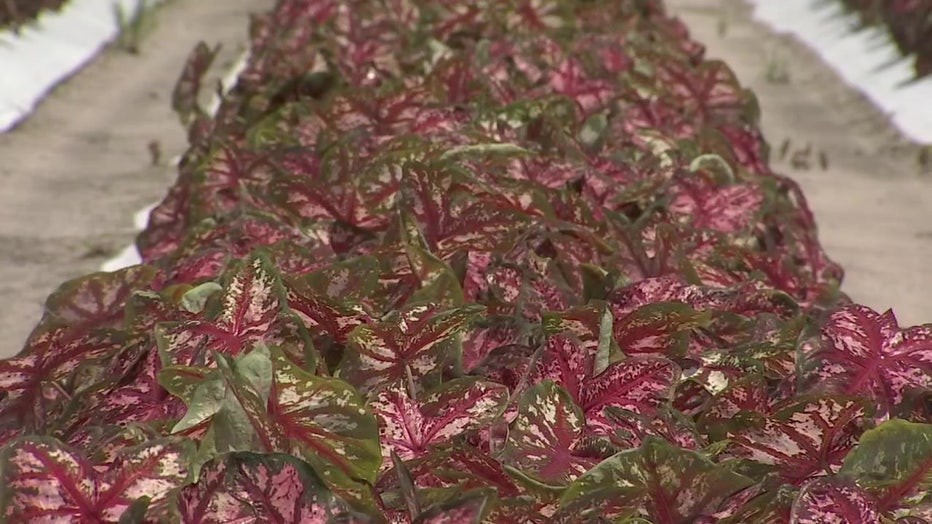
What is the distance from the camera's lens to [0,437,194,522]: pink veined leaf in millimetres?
1385

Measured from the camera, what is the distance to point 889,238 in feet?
20.2

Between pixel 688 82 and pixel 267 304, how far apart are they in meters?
2.68

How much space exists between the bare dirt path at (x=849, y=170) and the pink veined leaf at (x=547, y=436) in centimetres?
368

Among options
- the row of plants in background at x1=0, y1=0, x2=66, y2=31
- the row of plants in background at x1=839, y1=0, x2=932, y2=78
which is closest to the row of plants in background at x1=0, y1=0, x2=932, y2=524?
the row of plants in background at x1=839, y1=0, x2=932, y2=78

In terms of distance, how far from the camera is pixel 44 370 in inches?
73.5

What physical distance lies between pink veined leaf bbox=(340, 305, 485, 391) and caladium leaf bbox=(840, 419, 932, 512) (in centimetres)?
56

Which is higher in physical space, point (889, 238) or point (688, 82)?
point (688, 82)

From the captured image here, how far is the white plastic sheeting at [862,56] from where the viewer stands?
28.7ft

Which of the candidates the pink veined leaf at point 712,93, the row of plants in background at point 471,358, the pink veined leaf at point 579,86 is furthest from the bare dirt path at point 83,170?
the pink veined leaf at point 712,93

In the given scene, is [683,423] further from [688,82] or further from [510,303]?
[688,82]

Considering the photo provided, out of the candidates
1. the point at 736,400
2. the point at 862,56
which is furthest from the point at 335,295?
the point at 862,56

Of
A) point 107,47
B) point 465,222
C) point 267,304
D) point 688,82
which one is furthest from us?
point 107,47

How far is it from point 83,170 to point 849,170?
15.1 ft

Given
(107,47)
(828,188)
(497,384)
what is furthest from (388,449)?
(107,47)
